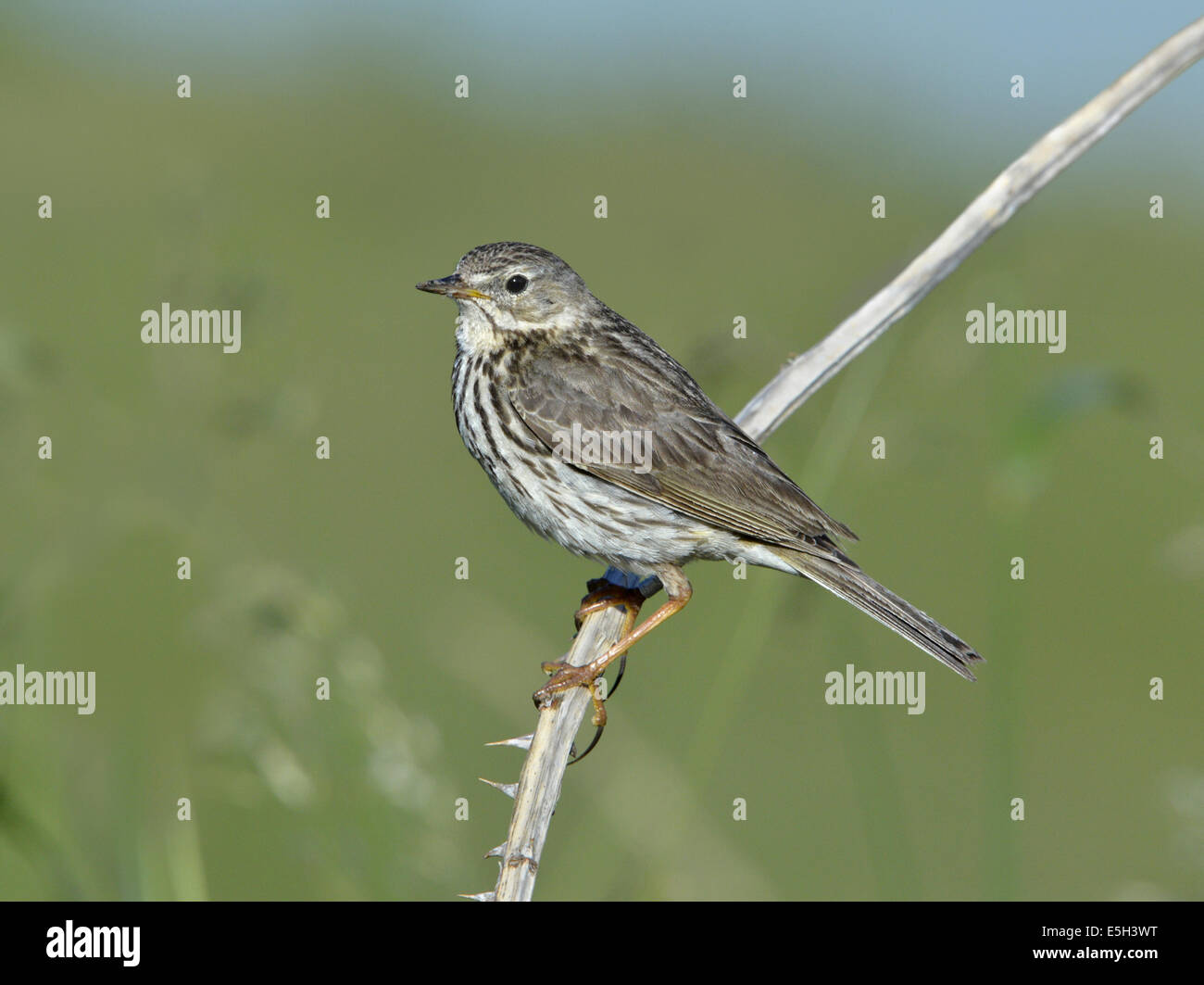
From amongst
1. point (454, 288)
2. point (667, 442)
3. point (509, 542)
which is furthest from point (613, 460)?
point (509, 542)

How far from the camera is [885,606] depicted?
18.5ft

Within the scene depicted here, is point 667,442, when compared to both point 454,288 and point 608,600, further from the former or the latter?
point 454,288

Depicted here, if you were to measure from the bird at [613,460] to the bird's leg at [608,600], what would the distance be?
15 millimetres

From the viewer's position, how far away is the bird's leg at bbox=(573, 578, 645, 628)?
20.9 ft

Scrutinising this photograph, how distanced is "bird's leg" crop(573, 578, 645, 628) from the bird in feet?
0.05

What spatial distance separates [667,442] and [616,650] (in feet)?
3.37

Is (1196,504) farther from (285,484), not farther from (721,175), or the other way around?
(721,175)

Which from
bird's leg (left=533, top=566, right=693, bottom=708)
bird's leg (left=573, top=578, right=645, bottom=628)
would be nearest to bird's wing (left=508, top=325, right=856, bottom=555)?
bird's leg (left=533, top=566, right=693, bottom=708)

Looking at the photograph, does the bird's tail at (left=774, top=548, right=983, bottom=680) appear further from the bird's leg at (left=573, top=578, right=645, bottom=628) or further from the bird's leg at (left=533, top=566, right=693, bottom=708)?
the bird's leg at (left=573, top=578, right=645, bottom=628)

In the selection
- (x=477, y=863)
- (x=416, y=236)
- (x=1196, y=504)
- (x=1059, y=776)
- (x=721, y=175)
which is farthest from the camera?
(x=721, y=175)

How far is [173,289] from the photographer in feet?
16.4

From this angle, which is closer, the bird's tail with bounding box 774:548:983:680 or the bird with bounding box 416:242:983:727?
the bird's tail with bounding box 774:548:983:680

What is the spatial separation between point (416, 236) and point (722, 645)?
1036 cm
